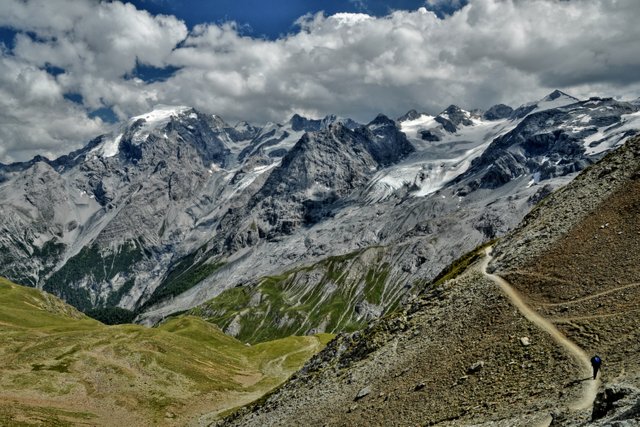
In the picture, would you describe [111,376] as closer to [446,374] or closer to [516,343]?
[446,374]

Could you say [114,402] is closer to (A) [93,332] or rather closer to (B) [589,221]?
(A) [93,332]

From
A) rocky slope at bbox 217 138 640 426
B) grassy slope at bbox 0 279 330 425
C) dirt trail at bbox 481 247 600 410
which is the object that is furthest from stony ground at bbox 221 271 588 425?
grassy slope at bbox 0 279 330 425

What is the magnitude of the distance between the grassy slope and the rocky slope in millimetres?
31676

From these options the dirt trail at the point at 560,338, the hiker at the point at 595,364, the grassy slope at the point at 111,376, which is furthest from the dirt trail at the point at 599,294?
the grassy slope at the point at 111,376

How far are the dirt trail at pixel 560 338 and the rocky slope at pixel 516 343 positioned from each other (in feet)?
1.40

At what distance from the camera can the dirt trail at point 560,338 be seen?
35.2m

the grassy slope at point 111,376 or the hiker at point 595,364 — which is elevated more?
the hiker at point 595,364

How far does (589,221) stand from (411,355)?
25.7 meters

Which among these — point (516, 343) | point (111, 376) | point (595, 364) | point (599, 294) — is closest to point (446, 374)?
point (516, 343)

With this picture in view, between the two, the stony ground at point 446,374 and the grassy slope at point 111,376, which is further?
the grassy slope at point 111,376

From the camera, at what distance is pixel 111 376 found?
105 meters

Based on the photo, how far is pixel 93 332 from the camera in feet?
420

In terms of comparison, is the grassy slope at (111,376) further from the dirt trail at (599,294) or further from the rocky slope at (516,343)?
the dirt trail at (599,294)

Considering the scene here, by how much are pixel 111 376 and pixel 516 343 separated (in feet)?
279
